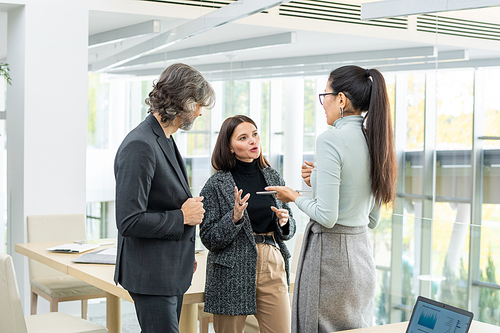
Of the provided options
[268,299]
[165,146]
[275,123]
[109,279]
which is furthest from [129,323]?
[275,123]

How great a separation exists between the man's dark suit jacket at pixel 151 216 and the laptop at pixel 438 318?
2.71 ft

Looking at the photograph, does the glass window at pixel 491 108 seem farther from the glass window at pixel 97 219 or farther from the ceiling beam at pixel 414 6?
the glass window at pixel 97 219

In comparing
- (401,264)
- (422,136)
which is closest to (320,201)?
(401,264)

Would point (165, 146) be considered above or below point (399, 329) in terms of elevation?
above

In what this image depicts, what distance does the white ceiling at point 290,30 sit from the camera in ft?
16.8

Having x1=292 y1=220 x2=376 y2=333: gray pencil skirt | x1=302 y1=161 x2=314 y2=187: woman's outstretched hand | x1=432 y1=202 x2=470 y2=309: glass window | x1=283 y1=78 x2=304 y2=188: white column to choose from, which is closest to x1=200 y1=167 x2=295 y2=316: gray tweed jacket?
x1=302 y1=161 x2=314 y2=187: woman's outstretched hand

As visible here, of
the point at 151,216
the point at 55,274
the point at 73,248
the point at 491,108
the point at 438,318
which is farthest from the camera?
the point at 491,108

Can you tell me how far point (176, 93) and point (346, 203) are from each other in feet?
2.42

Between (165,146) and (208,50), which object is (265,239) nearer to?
(165,146)

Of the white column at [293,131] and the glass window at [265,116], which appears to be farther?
the white column at [293,131]

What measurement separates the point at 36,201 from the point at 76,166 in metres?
0.47

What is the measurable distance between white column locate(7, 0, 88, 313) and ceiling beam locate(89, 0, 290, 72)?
0.81 meters

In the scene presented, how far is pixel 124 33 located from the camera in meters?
6.15

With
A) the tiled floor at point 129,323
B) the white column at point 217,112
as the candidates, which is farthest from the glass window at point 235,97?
the tiled floor at point 129,323
